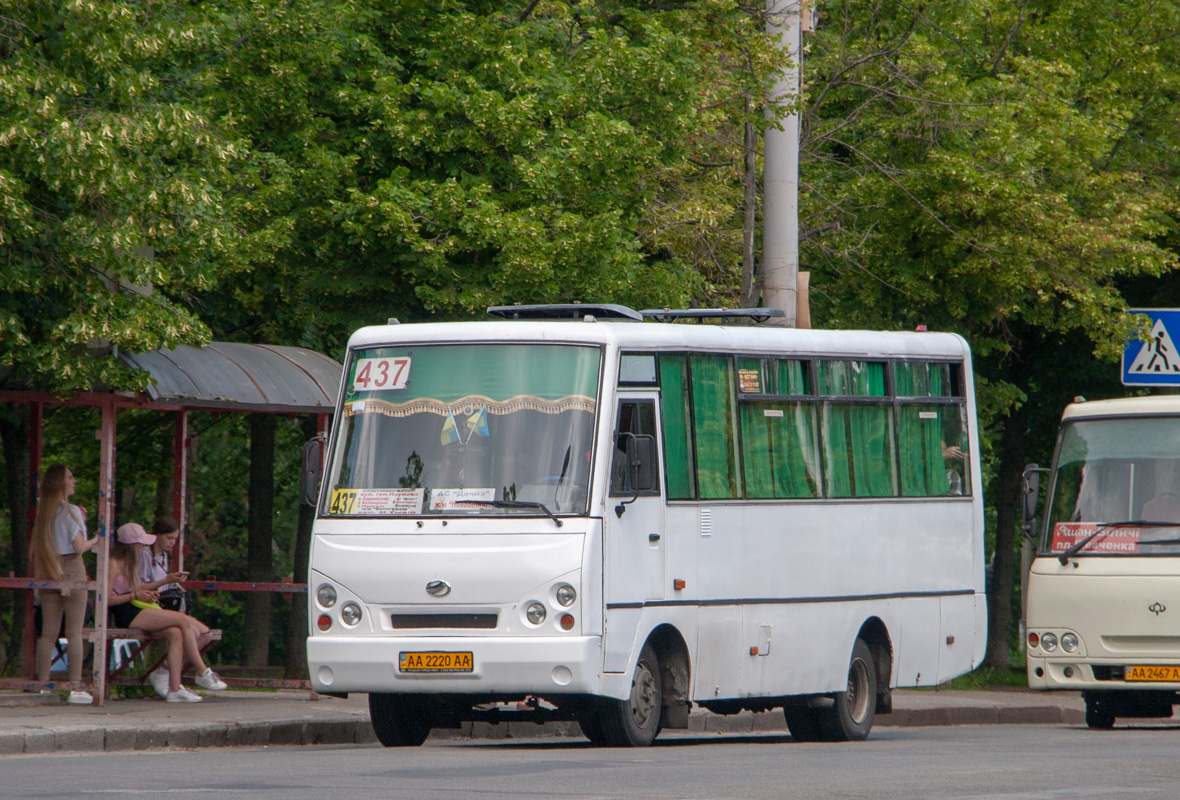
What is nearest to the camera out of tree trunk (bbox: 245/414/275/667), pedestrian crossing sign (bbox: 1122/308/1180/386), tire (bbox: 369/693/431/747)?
tire (bbox: 369/693/431/747)

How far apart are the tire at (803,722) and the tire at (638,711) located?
7.39 feet

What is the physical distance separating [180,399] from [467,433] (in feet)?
12.6

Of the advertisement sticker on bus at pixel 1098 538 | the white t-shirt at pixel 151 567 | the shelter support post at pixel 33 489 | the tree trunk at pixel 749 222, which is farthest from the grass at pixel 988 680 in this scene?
A: the shelter support post at pixel 33 489

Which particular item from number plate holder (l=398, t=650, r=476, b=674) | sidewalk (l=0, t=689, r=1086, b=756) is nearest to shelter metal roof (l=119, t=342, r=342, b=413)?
sidewalk (l=0, t=689, r=1086, b=756)

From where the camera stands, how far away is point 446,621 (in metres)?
12.2

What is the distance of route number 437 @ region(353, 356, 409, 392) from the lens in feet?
42.5

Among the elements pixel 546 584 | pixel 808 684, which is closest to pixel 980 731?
pixel 808 684

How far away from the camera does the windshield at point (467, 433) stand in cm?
1237

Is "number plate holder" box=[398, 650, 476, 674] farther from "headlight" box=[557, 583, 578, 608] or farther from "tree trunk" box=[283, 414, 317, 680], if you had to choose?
"tree trunk" box=[283, 414, 317, 680]

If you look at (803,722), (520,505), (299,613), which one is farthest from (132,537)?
(299,613)

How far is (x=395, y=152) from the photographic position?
59.7ft

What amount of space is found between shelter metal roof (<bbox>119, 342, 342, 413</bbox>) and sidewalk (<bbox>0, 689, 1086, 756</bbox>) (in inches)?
96.5

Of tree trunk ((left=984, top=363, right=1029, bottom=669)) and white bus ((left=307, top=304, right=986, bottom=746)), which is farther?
tree trunk ((left=984, top=363, right=1029, bottom=669))

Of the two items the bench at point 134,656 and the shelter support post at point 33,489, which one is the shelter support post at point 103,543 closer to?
the bench at point 134,656
